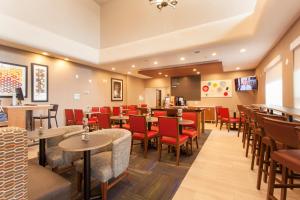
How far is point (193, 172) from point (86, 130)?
1.98m

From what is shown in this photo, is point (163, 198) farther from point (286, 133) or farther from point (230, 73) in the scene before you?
point (230, 73)

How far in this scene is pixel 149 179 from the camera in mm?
2523

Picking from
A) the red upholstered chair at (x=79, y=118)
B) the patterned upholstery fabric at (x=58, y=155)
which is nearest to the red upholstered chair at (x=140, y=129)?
the patterned upholstery fabric at (x=58, y=155)

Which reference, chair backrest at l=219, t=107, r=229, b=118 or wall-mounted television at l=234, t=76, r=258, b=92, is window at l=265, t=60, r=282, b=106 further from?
wall-mounted television at l=234, t=76, r=258, b=92

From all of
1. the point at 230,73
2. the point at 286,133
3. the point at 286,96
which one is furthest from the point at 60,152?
the point at 230,73

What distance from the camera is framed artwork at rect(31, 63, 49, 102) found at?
16.3 feet

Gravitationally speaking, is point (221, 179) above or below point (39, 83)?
below

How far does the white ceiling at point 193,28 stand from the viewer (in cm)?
315

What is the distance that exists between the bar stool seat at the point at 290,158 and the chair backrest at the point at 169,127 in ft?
5.37

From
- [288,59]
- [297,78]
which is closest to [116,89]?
[288,59]

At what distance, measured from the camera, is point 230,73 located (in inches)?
325

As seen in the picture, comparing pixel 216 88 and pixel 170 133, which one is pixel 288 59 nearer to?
pixel 170 133

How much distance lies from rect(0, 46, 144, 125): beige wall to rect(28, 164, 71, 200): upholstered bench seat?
13.6ft

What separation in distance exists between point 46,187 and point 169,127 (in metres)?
2.21
